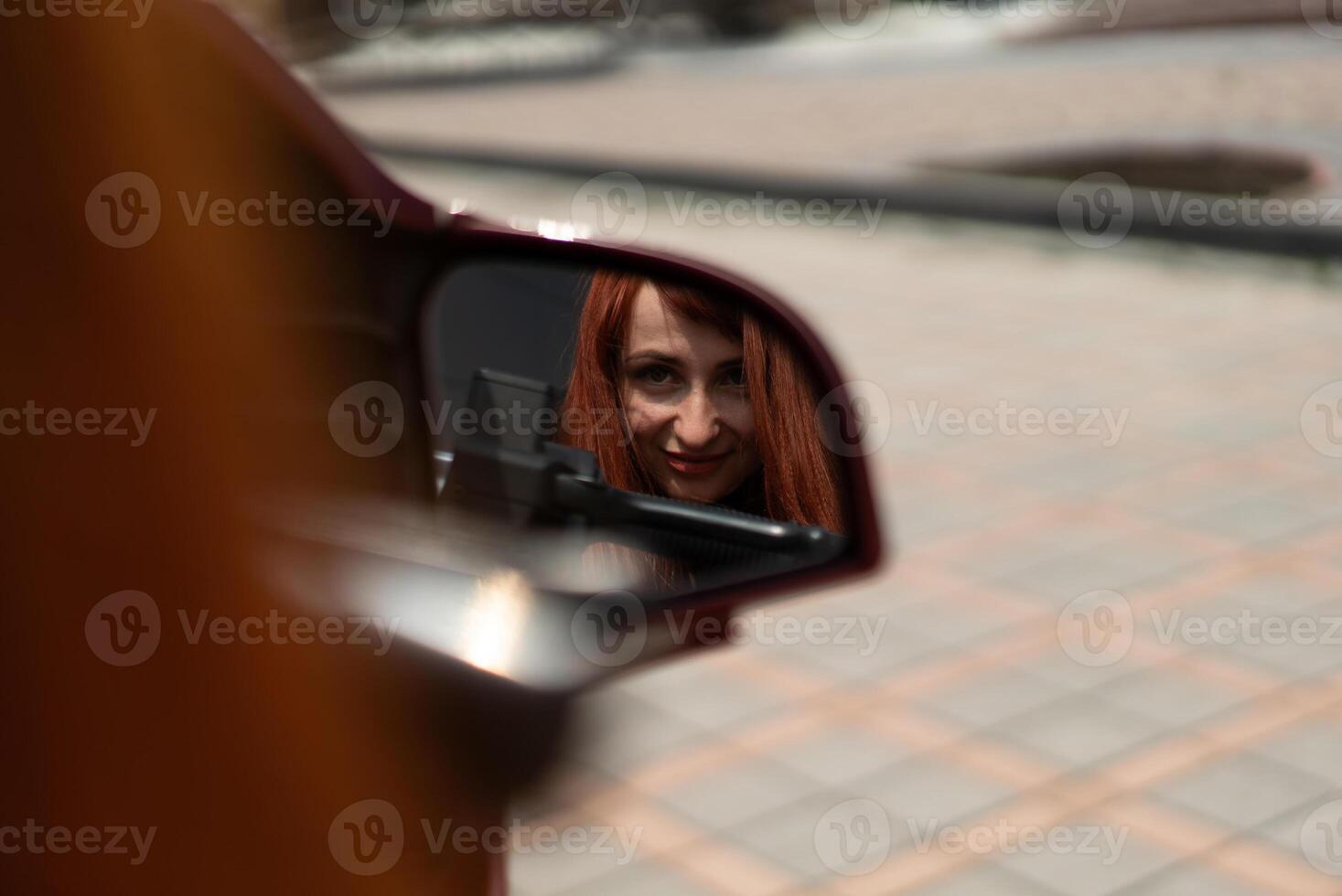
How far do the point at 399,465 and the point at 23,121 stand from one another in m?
0.42

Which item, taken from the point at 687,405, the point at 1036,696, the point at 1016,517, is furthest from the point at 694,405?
the point at 1016,517

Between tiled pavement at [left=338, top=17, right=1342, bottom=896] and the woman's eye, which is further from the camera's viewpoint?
tiled pavement at [left=338, top=17, right=1342, bottom=896]

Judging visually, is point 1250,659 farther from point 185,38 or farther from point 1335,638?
point 185,38

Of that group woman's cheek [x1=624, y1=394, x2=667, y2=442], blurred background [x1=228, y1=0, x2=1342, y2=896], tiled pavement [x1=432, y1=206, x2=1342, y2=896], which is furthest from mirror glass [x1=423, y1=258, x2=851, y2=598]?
tiled pavement [x1=432, y1=206, x2=1342, y2=896]

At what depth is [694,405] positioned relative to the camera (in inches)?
52.1

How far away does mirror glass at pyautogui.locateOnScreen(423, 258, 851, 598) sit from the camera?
133 centimetres

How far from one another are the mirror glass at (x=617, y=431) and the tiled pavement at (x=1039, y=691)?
424mm

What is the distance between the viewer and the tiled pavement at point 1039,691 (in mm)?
3385

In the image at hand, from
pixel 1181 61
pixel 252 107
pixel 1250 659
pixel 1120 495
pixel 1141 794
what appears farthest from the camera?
pixel 1181 61

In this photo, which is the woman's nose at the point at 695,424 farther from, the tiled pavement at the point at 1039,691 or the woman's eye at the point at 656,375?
the tiled pavement at the point at 1039,691

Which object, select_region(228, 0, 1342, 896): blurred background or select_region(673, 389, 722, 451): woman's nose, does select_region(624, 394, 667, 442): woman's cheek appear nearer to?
select_region(673, 389, 722, 451): woman's nose

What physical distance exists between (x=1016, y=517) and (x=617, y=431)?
13.9ft

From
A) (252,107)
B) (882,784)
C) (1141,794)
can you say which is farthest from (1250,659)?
(252,107)

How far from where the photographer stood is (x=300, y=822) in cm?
138
